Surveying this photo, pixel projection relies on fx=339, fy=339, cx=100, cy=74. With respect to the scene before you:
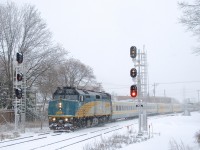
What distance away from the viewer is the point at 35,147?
58.3ft

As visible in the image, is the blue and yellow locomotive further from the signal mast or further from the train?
the signal mast

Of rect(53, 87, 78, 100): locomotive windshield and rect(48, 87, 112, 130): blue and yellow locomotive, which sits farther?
rect(53, 87, 78, 100): locomotive windshield

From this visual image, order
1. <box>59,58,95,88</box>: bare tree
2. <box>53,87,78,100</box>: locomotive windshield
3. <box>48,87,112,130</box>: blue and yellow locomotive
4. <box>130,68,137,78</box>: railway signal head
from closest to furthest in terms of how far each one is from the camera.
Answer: <box>130,68,137,78</box>: railway signal head → <box>48,87,112,130</box>: blue and yellow locomotive → <box>53,87,78,100</box>: locomotive windshield → <box>59,58,95,88</box>: bare tree

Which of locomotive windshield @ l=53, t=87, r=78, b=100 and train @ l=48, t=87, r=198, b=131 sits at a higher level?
locomotive windshield @ l=53, t=87, r=78, b=100

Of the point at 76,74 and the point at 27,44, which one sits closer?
the point at 27,44

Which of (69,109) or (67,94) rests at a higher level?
(67,94)

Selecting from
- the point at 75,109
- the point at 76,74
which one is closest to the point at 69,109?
the point at 75,109

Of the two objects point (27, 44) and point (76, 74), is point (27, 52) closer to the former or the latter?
point (27, 44)

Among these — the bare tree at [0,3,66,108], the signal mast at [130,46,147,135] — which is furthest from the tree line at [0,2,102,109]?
the signal mast at [130,46,147,135]

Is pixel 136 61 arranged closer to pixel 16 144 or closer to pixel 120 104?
pixel 16 144

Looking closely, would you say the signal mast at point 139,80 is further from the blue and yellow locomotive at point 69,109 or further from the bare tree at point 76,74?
the bare tree at point 76,74

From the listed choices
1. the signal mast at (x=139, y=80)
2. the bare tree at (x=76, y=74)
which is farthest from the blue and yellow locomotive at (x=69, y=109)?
the bare tree at (x=76, y=74)

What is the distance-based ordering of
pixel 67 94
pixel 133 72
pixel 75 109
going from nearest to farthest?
pixel 133 72
pixel 75 109
pixel 67 94

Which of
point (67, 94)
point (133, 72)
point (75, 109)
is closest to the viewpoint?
point (133, 72)
